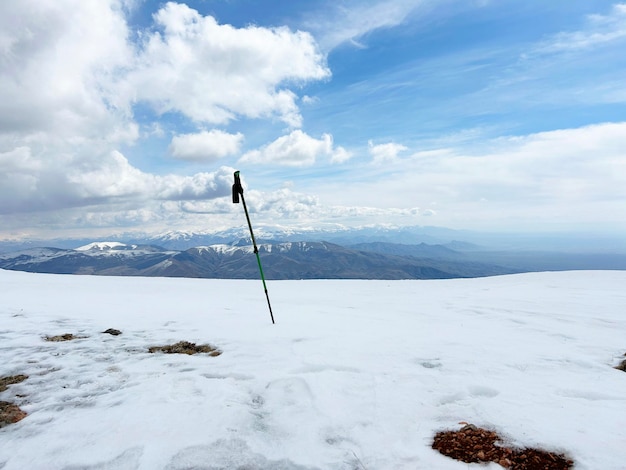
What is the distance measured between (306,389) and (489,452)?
3537 mm

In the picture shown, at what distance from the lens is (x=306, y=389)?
7012mm

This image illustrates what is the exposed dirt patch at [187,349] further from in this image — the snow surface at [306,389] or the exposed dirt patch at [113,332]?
the exposed dirt patch at [113,332]

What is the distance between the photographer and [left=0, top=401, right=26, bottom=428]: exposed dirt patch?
5659 millimetres

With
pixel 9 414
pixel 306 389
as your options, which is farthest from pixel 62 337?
pixel 306 389

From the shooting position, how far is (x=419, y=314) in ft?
50.4

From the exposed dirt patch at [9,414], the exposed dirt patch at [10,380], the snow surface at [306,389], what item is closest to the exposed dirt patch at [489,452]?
the snow surface at [306,389]

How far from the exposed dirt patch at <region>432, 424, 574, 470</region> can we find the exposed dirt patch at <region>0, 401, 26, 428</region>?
7.06 m

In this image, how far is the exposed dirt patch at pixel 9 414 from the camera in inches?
223

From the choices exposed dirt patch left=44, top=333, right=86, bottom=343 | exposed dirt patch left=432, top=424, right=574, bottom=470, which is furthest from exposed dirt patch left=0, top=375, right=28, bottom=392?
exposed dirt patch left=432, top=424, right=574, bottom=470

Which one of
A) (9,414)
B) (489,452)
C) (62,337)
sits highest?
(62,337)

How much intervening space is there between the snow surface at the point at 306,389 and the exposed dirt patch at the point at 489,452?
0.16 metres

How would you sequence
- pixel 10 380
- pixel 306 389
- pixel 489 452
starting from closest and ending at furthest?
pixel 489 452 < pixel 306 389 < pixel 10 380

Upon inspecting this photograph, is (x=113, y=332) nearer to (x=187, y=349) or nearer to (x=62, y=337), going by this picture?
(x=62, y=337)

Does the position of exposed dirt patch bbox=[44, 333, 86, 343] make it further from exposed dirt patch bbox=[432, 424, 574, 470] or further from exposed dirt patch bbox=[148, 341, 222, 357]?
exposed dirt patch bbox=[432, 424, 574, 470]
